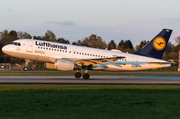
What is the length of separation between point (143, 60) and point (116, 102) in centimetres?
2226

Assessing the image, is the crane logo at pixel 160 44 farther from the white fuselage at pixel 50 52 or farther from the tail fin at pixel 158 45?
the white fuselage at pixel 50 52

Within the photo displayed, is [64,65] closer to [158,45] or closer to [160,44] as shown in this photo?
[158,45]

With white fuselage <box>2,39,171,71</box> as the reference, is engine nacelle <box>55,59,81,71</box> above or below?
below

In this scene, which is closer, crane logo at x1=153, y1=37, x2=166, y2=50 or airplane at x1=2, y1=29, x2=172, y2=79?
airplane at x1=2, y1=29, x2=172, y2=79

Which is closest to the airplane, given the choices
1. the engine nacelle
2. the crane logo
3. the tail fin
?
the engine nacelle

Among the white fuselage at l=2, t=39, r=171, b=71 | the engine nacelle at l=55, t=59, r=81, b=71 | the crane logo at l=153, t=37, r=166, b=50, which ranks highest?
the crane logo at l=153, t=37, r=166, b=50

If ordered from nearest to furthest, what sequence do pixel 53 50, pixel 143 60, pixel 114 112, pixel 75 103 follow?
pixel 114 112
pixel 75 103
pixel 53 50
pixel 143 60

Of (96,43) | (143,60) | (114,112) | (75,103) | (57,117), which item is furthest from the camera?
(96,43)

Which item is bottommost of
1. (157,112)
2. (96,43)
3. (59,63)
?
(157,112)

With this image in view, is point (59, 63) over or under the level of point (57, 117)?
over

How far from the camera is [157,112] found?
10656 millimetres

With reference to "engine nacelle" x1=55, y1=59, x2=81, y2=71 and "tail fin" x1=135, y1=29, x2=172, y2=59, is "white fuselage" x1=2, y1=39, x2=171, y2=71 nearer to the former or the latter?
"engine nacelle" x1=55, y1=59, x2=81, y2=71

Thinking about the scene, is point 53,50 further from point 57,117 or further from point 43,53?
point 57,117

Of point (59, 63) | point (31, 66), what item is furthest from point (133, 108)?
point (31, 66)
